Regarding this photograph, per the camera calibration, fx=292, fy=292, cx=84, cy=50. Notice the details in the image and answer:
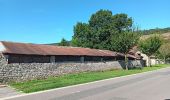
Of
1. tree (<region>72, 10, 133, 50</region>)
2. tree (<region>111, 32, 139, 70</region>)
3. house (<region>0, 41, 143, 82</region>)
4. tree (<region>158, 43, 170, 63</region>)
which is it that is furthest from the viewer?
tree (<region>158, 43, 170, 63</region>)

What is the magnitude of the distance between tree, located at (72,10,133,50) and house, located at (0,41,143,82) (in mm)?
21969

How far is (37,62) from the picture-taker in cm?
2728

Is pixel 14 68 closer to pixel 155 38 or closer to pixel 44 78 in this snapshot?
pixel 44 78

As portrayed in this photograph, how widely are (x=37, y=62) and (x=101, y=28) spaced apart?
119 feet

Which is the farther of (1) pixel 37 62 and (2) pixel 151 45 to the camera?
(2) pixel 151 45

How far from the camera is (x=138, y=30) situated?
51.0 m

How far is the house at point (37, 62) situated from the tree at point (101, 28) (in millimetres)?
21969

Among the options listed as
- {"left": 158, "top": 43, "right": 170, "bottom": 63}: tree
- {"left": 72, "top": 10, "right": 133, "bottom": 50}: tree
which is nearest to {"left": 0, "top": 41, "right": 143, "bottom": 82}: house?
{"left": 72, "top": 10, "right": 133, "bottom": 50}: tree

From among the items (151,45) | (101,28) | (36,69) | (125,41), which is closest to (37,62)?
(36,69)

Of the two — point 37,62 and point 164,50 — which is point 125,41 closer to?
point 37,62

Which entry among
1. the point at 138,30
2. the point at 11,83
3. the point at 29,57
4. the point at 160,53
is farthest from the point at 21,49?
the point at 160,53

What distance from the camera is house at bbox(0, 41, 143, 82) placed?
23.5 m

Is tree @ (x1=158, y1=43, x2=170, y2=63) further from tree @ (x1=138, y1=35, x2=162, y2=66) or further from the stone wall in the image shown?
the stone wall

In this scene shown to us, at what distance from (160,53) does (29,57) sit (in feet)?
244
